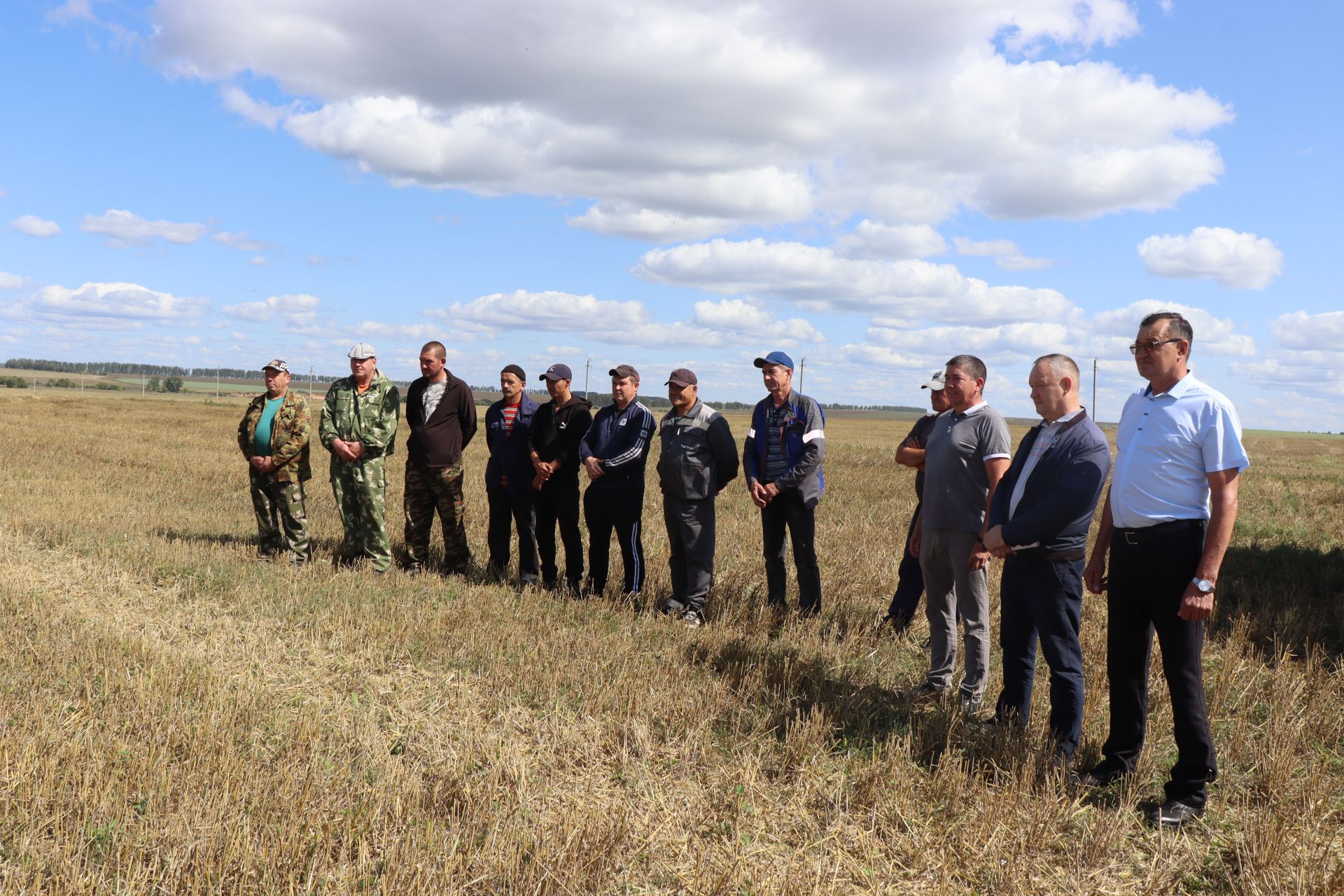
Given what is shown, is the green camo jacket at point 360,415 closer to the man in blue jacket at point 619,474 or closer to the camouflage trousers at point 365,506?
the camouflage trousers at point 365,506

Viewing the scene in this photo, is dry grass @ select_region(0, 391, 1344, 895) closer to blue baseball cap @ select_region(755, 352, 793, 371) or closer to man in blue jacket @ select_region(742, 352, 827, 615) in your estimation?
man in blue jacket @ select_region(742, 352, 827, 615)

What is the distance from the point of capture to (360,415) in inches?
346

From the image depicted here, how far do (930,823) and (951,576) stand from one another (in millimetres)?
2110

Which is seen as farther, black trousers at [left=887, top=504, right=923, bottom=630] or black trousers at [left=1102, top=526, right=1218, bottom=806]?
black trousers at [left=887, top=504, right=923, bottom=630]

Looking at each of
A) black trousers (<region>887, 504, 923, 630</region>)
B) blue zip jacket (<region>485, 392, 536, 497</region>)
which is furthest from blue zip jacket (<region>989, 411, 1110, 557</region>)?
blue zip jacket (<region>485, 392, 536, 497</region>)

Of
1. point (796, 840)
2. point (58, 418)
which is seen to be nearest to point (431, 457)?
point (796, 840)

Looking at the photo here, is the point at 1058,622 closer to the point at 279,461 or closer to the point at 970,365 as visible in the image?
the point at 970,365

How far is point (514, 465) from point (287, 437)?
98.8 inches

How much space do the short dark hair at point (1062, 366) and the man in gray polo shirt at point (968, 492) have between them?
74cm

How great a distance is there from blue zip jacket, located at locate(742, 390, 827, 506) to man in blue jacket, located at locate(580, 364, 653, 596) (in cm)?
98

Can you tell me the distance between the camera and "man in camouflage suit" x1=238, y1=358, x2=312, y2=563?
30.0 feet

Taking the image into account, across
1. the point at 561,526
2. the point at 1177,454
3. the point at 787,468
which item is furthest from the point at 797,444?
the point at 1177,454

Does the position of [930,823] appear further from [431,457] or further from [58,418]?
[58,418]

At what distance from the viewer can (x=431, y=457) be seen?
865cm
